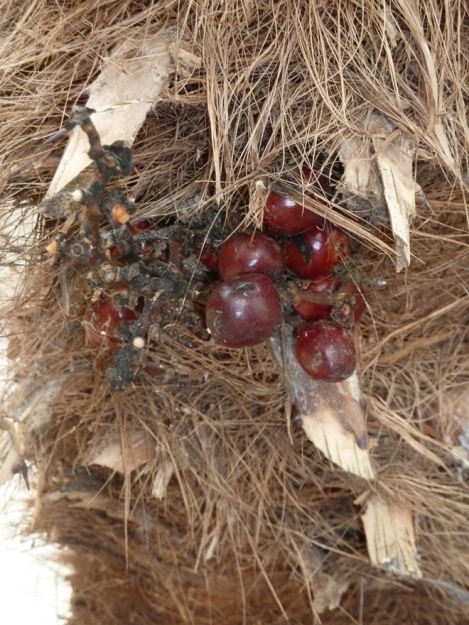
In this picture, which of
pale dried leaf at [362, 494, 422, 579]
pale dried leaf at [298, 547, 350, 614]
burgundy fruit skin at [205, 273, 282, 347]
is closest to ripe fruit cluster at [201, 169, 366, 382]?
burgundy fruit skin at [205, 273, 282, 347]

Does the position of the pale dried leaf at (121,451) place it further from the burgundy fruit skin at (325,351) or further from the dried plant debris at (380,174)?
the dried plant debris at (380,174)

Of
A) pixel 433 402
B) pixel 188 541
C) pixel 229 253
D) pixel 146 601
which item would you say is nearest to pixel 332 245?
pixel 229 253

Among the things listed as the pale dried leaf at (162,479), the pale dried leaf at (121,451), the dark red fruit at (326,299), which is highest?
the dark red fruit at (326,299)

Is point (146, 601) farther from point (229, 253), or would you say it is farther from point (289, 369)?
point (229, 253)

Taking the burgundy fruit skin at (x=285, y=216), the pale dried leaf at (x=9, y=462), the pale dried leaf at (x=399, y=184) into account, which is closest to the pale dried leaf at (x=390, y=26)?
the pale dried leaf at (x=399, y=184)

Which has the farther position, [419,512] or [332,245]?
[419,512]

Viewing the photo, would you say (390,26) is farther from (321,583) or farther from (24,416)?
(321,583)

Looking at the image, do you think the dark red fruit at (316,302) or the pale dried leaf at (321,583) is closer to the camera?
the dark red fruit at (316,302)

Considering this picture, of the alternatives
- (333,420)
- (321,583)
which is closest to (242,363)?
(333,420)
